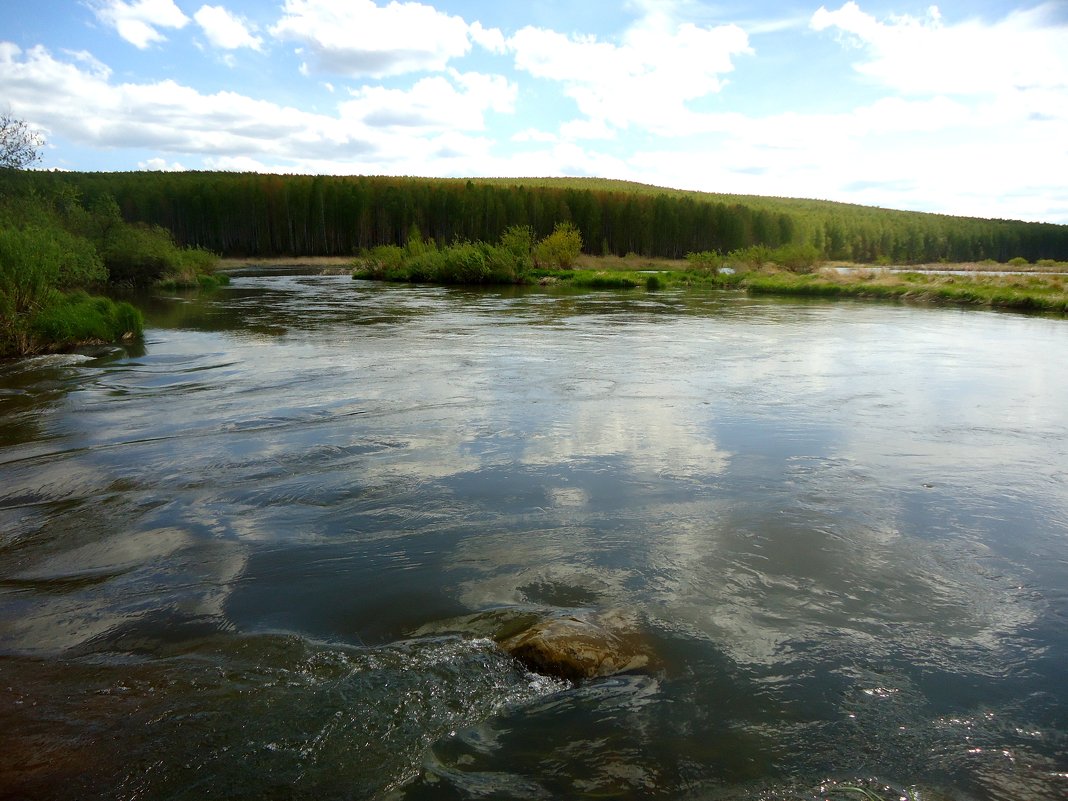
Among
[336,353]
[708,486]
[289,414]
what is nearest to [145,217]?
[336,353]

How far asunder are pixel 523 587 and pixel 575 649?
1.31m

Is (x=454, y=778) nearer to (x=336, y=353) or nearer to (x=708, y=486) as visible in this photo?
(x=708, y=486)

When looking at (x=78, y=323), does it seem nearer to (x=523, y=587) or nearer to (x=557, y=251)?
(x=523, y=587)

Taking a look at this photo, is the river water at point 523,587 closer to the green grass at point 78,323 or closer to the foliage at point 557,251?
the green grass at point 78,323

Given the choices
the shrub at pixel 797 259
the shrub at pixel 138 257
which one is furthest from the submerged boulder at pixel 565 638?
the shrub at pixel 797 259

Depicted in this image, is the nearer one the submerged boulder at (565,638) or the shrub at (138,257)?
the submerged boulder at (565,638)

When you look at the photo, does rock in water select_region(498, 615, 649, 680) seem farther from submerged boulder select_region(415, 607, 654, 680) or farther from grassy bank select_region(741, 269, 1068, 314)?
grassy bank select_region(741, 269, 1068, 314)

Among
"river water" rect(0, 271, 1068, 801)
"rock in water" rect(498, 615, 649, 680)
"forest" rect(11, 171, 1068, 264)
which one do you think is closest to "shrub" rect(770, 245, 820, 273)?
"forest" rect(11, 171, 1068, 264)

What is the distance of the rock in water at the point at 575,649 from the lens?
195 inches

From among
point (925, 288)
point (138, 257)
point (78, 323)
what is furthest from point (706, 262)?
point (78, 323)

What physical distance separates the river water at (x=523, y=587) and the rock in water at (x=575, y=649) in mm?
130

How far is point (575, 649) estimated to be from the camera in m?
5.07

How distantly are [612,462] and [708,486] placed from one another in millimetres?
1468

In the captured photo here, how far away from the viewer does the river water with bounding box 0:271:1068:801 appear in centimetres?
412
